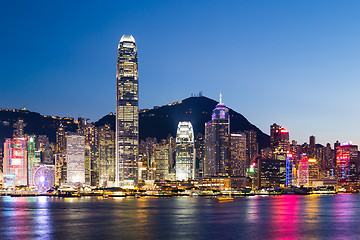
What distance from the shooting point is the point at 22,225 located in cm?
9131

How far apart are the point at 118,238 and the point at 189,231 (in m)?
13.4

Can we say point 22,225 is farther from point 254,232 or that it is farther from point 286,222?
point 286,222

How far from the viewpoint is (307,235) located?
77.7 meters

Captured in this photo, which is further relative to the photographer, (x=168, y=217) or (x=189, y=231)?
(x=168, y=217)

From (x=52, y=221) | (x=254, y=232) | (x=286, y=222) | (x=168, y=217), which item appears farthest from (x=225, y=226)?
(x=52, y=221)

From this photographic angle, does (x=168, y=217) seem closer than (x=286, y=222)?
No

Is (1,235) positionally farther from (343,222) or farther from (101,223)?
(343,222)

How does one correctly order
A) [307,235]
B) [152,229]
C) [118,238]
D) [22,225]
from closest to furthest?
[118,238], [307,235], [152,229], [22,225]

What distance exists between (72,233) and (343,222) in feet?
165

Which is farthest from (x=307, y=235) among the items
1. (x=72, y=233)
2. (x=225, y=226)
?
(x=72, y=233)

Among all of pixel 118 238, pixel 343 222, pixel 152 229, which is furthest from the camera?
pixel 343 222

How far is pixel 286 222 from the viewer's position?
96.0 metres

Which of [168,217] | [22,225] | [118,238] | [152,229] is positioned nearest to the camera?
[118,238]

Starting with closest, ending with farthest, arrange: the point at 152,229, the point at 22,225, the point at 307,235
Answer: the point at 307,235, the point at 152,229, the point at 22,225
